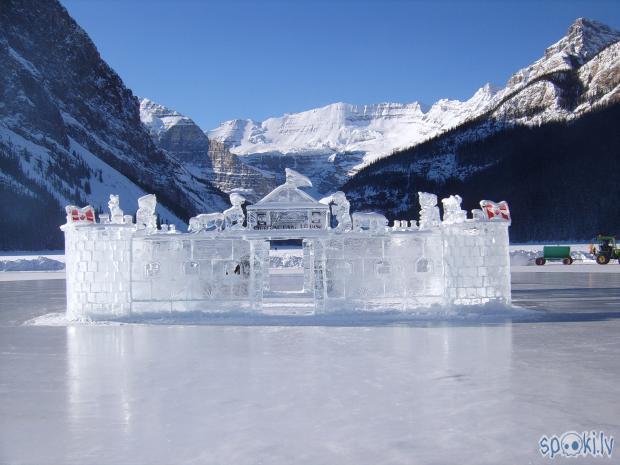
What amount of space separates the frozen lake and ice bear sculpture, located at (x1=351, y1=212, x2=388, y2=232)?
3.54 m

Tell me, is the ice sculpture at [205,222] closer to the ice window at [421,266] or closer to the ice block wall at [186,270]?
the ice block wall at [186,270]

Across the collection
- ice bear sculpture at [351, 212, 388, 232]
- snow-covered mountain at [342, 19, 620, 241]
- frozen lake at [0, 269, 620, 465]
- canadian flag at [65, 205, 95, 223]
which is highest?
snow-covered mountain at [342, 19, 620, 241]

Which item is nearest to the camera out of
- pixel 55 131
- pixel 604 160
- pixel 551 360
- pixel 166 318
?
pixel 551 360

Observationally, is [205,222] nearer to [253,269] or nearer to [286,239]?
[253,269]

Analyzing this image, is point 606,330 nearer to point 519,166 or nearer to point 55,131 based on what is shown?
point 519,166

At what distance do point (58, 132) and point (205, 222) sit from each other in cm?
12788

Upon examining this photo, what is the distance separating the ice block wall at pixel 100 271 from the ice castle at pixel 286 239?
25 millimetres

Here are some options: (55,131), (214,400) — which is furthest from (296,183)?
(55,131)

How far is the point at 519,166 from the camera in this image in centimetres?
10806

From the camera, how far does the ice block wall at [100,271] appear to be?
15406 mm

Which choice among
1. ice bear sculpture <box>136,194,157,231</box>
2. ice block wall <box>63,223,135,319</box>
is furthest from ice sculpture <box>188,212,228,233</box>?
ice block wall <box>63,223,135,319</box>

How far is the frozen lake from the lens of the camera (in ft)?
18.4

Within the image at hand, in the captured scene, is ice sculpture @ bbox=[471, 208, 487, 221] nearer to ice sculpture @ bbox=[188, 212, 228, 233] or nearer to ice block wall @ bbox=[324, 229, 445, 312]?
ice block wall @ bbox=[324, 229, 445, 312]

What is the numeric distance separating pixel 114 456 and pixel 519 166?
110169 mm
